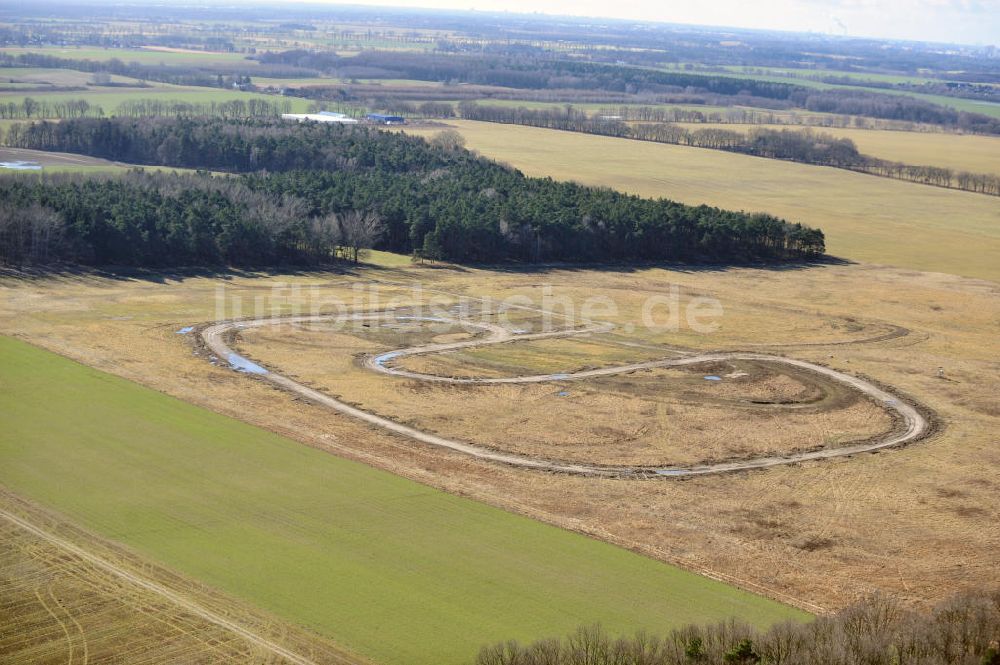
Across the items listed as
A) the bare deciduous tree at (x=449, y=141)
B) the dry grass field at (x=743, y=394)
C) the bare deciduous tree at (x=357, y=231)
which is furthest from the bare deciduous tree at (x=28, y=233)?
the bare deciduous tree at (x=449, y=141)

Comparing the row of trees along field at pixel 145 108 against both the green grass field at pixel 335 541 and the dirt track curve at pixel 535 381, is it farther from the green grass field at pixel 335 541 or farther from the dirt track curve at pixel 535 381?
the green grass field at pixel 335 541

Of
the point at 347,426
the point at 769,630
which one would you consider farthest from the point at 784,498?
the point at 347,426

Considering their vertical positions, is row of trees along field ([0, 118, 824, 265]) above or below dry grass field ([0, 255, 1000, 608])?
above

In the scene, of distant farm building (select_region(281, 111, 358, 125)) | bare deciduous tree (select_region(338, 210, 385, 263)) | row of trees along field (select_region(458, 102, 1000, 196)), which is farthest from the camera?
distant farm building (select_region(281, 111, 358, 125))

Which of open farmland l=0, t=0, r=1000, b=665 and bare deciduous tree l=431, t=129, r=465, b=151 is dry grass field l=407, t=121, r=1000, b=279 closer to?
open farmland l=0, t=0, r=1000, b=665

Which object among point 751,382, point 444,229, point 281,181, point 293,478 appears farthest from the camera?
point 281,181

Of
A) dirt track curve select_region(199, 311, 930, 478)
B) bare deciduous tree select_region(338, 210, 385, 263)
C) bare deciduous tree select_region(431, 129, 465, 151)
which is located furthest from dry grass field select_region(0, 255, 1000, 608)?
bare deciduous tree select_region(431, 129, 465, 151)

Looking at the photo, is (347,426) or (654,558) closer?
(654,558)

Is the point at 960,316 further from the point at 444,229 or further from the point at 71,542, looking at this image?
the point at 71,542
